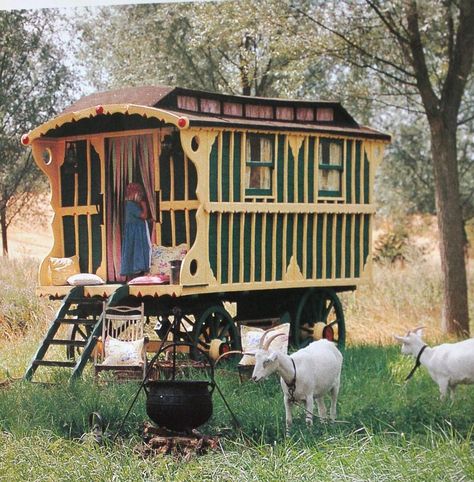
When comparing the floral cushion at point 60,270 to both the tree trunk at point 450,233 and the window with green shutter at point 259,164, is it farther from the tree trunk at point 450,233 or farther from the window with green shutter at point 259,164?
the tree trunk at point 450,233

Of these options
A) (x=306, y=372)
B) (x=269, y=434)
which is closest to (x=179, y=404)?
(x=269, y=434)

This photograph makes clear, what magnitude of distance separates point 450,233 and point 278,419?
1.36m

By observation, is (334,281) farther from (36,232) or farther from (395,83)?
(36,232)

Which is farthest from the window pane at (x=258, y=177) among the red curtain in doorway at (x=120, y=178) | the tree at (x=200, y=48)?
the red curtain in doorway at (x=120, y=178)

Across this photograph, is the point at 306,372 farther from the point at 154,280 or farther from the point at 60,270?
the point at 60,270

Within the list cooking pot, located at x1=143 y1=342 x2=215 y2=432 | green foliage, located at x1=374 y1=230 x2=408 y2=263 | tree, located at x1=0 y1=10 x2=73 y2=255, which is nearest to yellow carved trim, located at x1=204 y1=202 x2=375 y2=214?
green foliage, located at x1=374 y1=230 x2=408 y2=263

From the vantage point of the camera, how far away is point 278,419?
6.48 metres

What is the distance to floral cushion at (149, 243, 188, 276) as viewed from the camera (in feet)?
23.0

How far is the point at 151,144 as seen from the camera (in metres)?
7.05

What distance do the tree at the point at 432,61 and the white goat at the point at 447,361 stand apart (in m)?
0.29

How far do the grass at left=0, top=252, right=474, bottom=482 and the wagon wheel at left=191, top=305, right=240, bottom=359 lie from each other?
0.15m

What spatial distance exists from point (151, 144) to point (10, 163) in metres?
0.95

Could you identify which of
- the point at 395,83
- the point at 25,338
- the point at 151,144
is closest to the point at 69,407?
the point at 25,338

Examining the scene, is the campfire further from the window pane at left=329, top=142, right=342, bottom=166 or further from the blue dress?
the window pane at left=329, top=142, right=342, bottom=166
